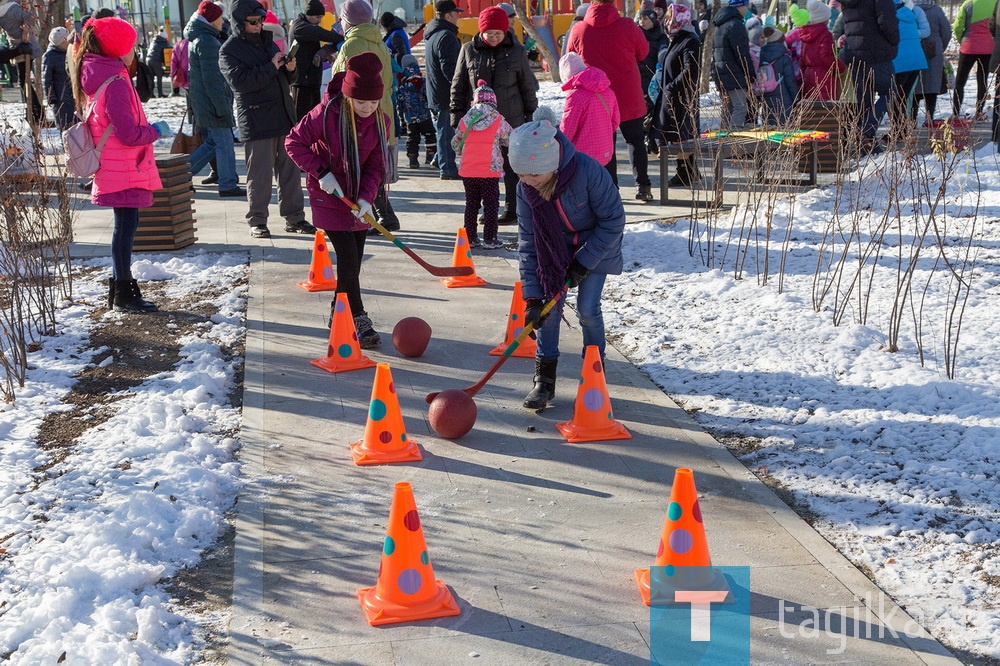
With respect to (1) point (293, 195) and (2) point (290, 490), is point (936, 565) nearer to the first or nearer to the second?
(2) point (290, 490)

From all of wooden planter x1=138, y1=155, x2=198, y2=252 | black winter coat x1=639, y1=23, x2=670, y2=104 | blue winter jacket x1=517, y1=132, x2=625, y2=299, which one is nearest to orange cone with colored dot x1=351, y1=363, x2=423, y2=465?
blue winter jacket x1=517, y1=132, x2=625, y2=299

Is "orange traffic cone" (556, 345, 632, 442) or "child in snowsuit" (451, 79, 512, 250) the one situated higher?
"child in snowsuit" (451, 79, 512, 250)

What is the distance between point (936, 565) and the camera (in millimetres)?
3822

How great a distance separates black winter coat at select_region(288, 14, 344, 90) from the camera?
996 cm

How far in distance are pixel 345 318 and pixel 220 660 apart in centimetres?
292

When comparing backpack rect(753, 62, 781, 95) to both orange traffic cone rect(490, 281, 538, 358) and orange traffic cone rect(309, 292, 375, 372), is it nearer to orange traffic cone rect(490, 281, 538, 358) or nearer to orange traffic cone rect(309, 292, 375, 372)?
orange traffic cone rect(490, 281, 538, 358)

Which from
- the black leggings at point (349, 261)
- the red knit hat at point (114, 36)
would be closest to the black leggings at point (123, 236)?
the red knit hat at point (114, 36)

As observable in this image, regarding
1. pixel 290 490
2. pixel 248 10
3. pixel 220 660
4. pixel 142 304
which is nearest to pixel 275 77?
pixel 248 10

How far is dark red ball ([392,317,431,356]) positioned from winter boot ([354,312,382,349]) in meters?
0.23

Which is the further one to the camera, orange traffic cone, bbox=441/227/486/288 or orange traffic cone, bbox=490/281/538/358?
orange traffic cone, bbox=441/227/486/288

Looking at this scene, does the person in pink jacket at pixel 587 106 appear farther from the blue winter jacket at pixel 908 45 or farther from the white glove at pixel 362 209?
the blue winter jacket at pixel 908 45

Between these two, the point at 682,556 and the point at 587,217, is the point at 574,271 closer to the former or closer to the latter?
the point at 587,217

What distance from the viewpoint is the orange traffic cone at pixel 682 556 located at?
3.61m

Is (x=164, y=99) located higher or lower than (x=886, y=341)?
higher
